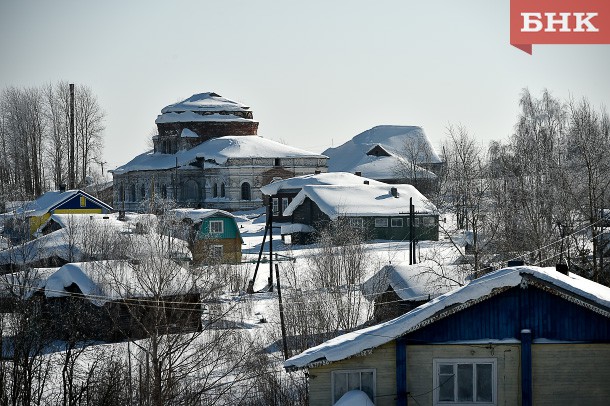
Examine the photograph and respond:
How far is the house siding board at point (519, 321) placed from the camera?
1276cm

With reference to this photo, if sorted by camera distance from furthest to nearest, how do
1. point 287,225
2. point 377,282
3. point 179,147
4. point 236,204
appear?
point 179,147 → point 236,204 → point 287,225 → point 377,282

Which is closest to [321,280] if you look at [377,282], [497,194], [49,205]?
[377,282]

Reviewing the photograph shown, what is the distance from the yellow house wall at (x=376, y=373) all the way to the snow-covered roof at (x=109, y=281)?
10259mm

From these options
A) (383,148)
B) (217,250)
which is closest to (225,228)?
(217,250)

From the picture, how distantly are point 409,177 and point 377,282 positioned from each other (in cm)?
4421

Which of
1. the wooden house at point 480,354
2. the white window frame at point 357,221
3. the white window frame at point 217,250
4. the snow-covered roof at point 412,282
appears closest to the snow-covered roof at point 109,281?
the snow-covered roof at point 412,282

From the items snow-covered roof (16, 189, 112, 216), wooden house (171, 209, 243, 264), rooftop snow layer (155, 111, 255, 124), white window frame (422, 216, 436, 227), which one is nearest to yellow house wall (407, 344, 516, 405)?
wooden house (171, 209, 243, 264)

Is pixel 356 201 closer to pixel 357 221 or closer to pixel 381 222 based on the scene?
pixel 381 222

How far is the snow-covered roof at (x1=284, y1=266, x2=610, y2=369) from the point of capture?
12.5 meters

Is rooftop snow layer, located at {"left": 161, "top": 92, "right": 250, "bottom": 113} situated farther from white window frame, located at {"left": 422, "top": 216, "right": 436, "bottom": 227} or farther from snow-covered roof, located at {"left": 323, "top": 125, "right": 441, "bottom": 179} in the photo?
white window frame, located at {"left": 422, "top": 216, "right": 436, "bottom": 227}

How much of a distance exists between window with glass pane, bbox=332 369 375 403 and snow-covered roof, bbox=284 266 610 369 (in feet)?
1.26

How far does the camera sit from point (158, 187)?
2422 inches

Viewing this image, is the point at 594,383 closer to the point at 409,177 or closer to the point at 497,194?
the point at 497,194

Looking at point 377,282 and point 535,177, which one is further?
point 535,177
